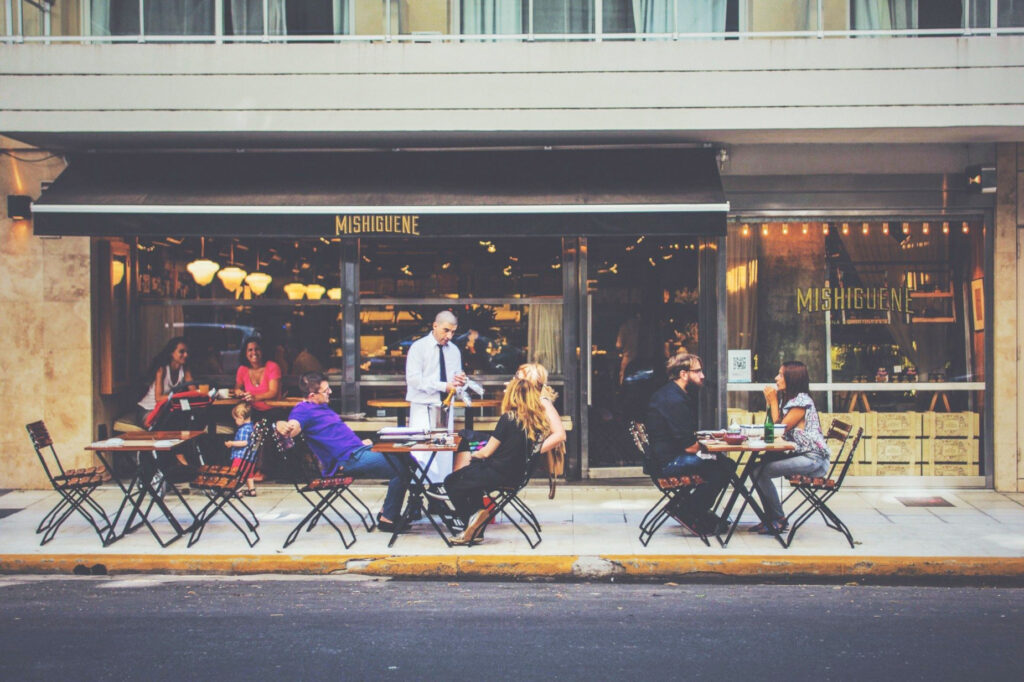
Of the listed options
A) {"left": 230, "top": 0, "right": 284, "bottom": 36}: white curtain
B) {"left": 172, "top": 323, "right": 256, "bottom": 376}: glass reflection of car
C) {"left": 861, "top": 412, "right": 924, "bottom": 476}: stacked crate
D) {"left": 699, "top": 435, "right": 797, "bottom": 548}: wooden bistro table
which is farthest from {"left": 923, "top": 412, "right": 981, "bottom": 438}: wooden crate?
{"left": 230, "top": 0, "right": 284, "bottom": 36}: white curtain

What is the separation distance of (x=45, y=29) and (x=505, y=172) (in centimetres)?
526

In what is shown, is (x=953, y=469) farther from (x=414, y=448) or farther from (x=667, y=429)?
(x=414, y=448)

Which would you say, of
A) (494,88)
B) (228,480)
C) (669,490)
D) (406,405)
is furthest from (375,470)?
(494,88)

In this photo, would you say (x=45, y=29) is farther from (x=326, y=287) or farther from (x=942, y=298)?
(x=942, y=298)

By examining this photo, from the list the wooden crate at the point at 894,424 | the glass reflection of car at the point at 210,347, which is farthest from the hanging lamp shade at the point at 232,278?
the wooden crate at the point at 894,424

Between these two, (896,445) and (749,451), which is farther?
(896,445)

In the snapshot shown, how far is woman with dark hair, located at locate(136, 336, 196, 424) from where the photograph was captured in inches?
427

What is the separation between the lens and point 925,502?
988 cm

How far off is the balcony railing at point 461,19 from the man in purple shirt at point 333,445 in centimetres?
421

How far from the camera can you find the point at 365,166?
10297 millimetres

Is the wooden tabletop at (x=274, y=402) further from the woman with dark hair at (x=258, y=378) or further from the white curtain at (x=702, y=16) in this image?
the white curtain at (x=702, y=16)

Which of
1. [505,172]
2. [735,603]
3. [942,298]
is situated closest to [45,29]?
[505,172]

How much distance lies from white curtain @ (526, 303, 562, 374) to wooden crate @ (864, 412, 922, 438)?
3.56 meters

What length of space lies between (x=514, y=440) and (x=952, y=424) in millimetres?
5727
